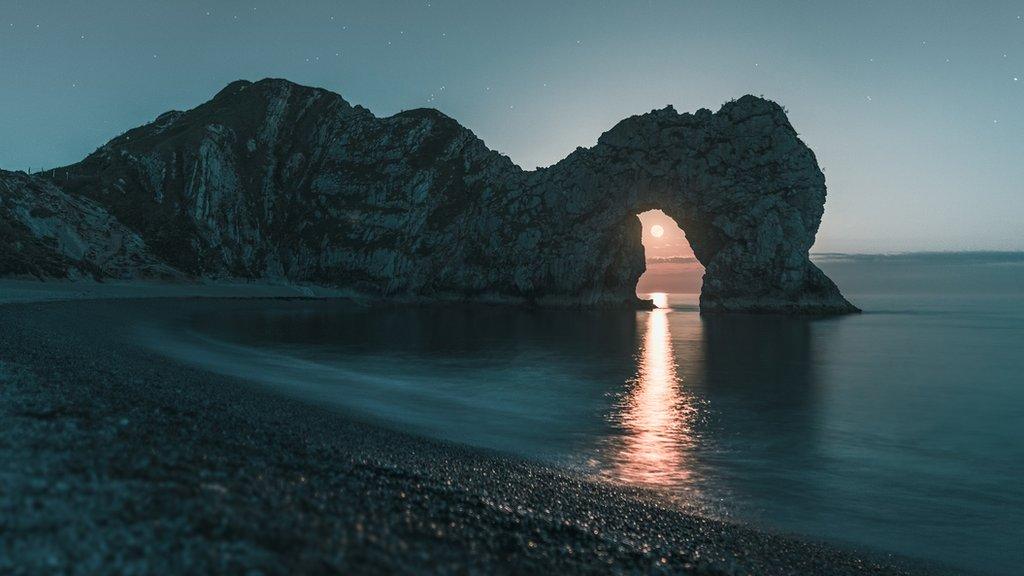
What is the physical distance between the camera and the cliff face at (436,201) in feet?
352

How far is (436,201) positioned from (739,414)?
12830 cm

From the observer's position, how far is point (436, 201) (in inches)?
5748

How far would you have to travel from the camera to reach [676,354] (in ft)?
163

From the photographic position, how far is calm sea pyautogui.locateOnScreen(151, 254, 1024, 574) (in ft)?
44.3

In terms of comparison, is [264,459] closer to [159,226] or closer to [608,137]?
[608,137]

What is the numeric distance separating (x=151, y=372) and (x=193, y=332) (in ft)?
98.3

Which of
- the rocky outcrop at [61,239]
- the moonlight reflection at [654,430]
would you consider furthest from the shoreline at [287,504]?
the rocky outcrop at [61,239]

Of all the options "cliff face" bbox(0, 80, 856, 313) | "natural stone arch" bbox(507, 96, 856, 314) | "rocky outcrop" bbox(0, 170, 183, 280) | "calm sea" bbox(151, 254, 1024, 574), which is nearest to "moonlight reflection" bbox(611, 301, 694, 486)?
"calm sea" bbox(151, 254, 1024, 574)

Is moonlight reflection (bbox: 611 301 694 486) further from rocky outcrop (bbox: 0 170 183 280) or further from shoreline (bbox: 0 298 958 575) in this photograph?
rocky outcrop (bbox: 0 170 183 280)

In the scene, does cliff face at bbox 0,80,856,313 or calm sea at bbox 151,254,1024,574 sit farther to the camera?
cliff face at bbox 0,80,856,313

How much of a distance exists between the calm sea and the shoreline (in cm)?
211

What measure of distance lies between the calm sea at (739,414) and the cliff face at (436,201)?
55350mm

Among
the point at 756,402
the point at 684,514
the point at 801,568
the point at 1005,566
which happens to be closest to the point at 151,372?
the point at 684,514

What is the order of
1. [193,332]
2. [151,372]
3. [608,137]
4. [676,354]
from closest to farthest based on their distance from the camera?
[151,372] → [193,332] → [676,354] → [608,137]
